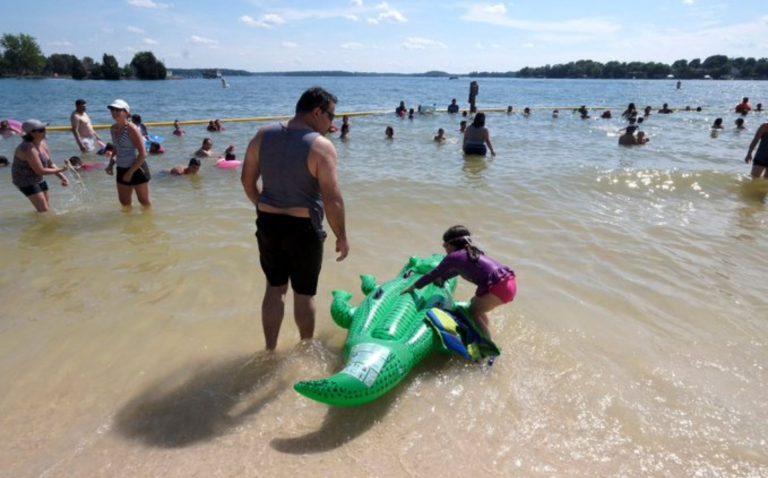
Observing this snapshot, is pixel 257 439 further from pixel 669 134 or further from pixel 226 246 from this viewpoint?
pixel 669 134

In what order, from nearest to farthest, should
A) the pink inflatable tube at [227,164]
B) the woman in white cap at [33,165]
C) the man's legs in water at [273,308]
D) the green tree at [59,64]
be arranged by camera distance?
the man's legs in water at [273,308], the woman in white cap at [33,165], the pink inflatable tube at [227,164], the green tree at [59,64]

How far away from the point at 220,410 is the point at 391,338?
1.14m

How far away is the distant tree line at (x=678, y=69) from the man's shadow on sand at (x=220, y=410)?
15440 centimetres

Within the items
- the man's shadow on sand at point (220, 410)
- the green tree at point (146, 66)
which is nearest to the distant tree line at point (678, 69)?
the green tree at point (146, 66)

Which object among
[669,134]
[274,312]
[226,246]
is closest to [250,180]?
[274,312]

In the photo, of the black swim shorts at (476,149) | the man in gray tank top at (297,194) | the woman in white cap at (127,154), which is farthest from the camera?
the black swim shorts at (476,149)

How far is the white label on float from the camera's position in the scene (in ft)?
8.93

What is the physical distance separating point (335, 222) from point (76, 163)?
8.90m

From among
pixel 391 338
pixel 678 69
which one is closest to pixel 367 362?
pixel 391 338

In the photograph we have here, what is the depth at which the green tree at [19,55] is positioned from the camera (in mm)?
92750

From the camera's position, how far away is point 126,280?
469cm

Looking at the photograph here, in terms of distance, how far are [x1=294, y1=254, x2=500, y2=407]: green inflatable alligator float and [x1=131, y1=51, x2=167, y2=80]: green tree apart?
10748 centimetres

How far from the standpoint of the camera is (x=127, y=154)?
6223 mm

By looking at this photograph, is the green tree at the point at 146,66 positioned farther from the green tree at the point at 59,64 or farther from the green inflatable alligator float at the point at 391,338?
the green inflatable alligator float at the point at 391,338
